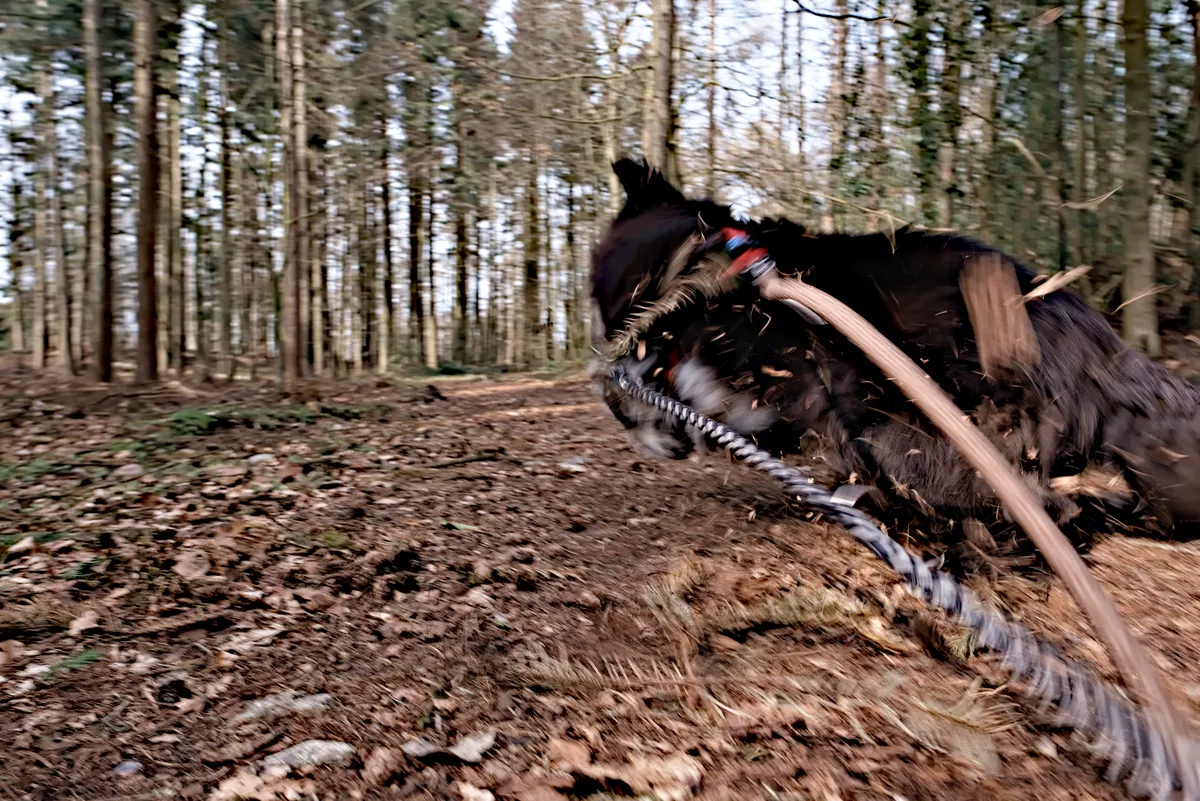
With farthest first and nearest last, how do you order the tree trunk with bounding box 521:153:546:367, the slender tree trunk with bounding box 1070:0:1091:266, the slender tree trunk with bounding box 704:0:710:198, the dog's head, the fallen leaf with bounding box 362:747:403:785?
the tree trunk with bounding box 521:153:546:367 → the slender tree trunk with bounding box 1070:0:1091:266 → the slender tree trunk with bounding box 704:0:710:198 → the dog's head → the fallen leaf with bounding box 362:747:403:785

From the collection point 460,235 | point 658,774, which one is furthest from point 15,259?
point 658,774

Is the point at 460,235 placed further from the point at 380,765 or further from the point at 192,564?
the point at 380,765

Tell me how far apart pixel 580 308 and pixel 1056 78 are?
14526 mm

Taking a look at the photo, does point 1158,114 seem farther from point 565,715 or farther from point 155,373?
point 155,373

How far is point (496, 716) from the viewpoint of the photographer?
2027mm

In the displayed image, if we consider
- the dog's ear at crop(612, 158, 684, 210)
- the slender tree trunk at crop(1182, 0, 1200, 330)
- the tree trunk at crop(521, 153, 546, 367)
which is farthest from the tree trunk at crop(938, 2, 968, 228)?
the tree trunk at crop(521, 153, 546, 367)

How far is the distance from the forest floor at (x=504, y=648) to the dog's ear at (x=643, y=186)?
1683 millimetres

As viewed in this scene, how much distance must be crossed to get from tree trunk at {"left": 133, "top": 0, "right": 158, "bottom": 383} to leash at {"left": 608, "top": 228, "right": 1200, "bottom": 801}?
994 centimetres

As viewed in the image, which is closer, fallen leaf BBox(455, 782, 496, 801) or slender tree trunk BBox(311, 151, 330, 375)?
fallen leaf BBox(455, 782, 496, 801)

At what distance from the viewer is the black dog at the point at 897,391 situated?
2441 mm

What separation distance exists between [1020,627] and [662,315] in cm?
170

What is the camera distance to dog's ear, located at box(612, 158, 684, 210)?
3.64 m

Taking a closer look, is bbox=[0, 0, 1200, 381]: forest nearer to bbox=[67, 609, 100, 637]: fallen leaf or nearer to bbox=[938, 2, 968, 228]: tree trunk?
bbox=[938, 2, 968, 228]: tree trunk

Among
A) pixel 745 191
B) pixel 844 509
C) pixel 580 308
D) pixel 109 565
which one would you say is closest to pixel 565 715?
pixel 844 509
